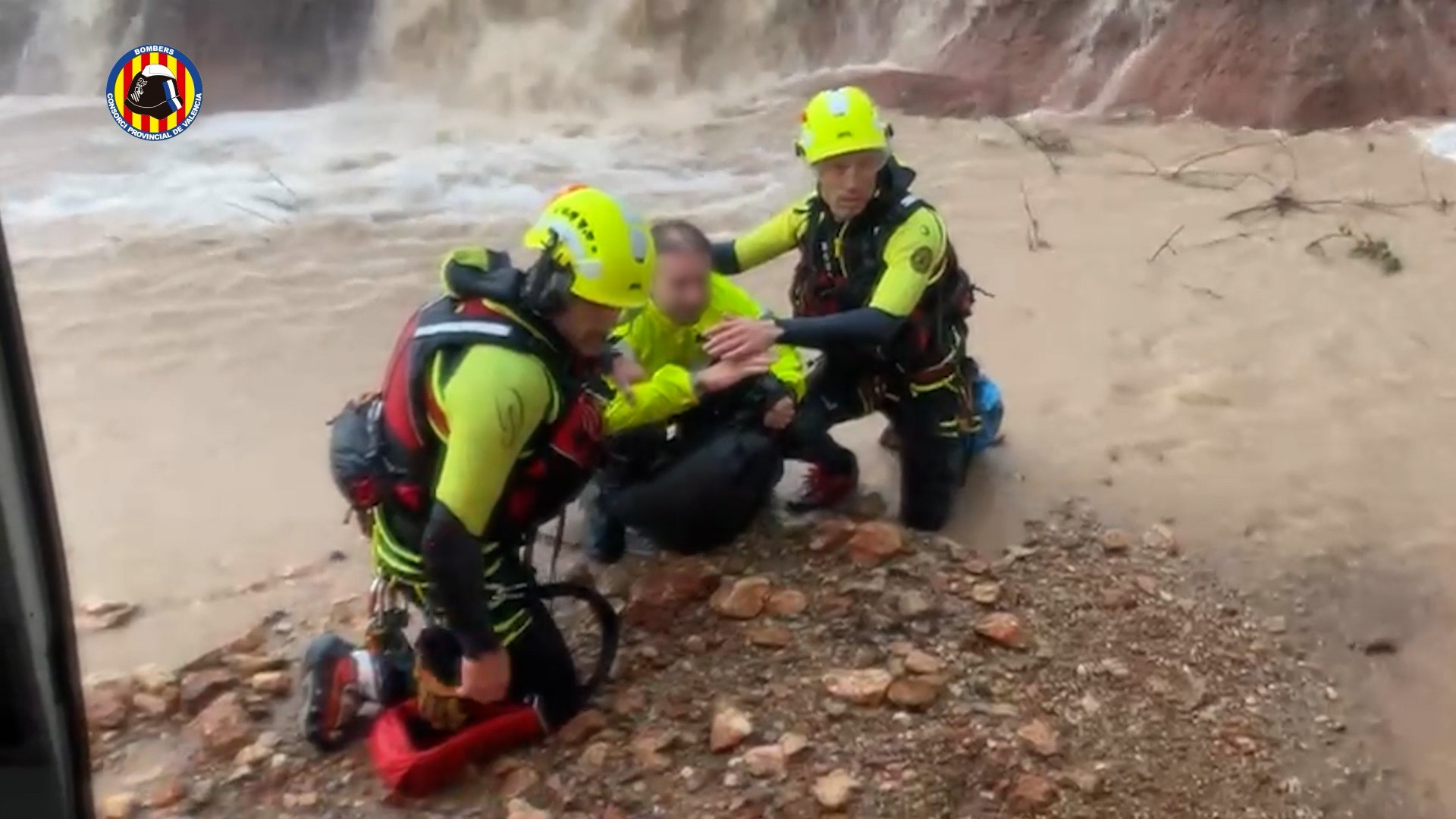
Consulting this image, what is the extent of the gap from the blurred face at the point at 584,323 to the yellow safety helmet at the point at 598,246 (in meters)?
0.02

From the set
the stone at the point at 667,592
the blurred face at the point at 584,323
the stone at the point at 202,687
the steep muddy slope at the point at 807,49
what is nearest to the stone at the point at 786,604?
the stone at the point at 667,592

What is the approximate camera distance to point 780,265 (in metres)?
5.18

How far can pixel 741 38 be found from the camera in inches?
330

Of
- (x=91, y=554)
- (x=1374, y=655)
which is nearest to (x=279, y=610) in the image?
(x=91, y=554)

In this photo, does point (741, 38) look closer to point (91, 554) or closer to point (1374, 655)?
point (91, 554)

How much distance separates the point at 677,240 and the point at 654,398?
1.25 feet

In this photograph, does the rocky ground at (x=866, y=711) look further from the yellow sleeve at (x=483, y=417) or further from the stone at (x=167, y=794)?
the yellow sleeve at (x=483, y=417)

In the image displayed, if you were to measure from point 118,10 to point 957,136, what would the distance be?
16.1 feet

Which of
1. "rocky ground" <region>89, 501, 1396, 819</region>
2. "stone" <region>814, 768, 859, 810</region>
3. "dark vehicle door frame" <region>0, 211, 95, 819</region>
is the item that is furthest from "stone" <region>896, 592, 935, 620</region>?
"dark vehicle door frame" <region>0, 211, 95, 819</region>

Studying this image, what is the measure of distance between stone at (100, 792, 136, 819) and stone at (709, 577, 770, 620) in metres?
1.05

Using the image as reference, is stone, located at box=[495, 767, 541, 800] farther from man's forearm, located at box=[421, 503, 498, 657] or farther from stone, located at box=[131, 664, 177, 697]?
stone, located at box=[131, 664, 177, 697]

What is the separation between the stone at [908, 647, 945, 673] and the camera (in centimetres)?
273

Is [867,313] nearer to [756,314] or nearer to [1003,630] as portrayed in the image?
Answer: [756,314]

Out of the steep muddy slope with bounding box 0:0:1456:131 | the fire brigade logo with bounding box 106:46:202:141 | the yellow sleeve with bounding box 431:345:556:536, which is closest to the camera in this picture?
the yellow sleeve with bounding box 431:345:556:536
